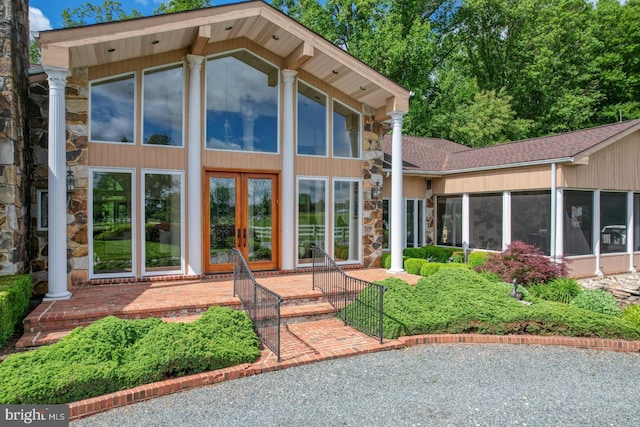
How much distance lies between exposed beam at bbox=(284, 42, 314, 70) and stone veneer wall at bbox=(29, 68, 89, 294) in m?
4.36

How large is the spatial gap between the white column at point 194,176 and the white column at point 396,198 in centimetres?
459

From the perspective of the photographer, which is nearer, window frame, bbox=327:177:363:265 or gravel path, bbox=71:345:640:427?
gravel path, bbox=71:345:640:427

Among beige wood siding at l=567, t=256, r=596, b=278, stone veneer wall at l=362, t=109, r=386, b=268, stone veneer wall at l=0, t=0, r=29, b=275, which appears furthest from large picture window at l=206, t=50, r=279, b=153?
beige wood siding at l=567, t=256, r=596, b=278

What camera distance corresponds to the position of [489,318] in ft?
20.6

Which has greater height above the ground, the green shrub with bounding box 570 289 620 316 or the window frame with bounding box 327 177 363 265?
the window frame with bounding box 327 177 363 265

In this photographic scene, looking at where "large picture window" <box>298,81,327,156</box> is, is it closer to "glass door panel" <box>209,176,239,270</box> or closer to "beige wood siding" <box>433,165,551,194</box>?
"glass door panel" <box>209,176,239,270</box>

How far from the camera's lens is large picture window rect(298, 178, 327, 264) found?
32.0 ft

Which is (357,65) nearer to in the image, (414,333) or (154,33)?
(154,33)

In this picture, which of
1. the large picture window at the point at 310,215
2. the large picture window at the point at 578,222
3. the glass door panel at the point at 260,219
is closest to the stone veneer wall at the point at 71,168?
the glass door panel at the point at 260,219

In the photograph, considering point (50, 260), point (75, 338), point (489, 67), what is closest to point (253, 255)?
point (50, 260)

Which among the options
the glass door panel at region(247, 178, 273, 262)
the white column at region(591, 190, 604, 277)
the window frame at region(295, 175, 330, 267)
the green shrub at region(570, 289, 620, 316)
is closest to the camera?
the green shrub at region(570, 289, 620, 316)

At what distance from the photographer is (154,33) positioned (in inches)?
285

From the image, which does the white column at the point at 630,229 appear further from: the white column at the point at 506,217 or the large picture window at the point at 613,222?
the white column at the point at 506,217

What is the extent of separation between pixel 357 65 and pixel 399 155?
2380 mm
